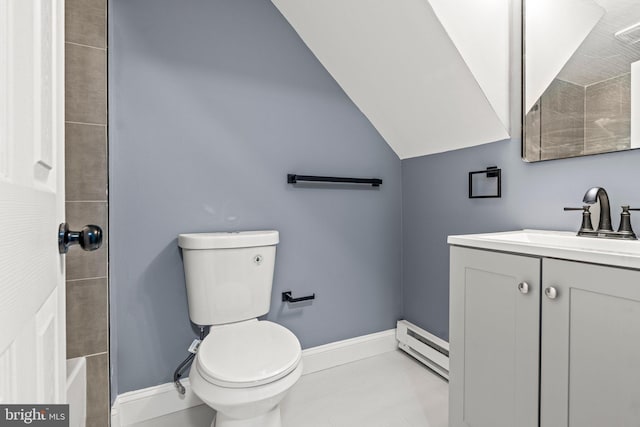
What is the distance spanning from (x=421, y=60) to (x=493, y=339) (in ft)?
4.07

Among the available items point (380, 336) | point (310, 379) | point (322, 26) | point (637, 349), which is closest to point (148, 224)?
point (310, 379)

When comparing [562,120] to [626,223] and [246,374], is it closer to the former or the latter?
[626,223]

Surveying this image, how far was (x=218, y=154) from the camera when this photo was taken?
1599 millimetres

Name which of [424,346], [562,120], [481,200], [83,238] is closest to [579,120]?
[562,120]

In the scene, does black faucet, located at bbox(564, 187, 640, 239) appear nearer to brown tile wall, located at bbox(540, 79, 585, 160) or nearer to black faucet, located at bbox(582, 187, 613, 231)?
black faucet, located at bbox(582, 187, 613, 231)

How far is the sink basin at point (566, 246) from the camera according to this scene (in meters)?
0.79

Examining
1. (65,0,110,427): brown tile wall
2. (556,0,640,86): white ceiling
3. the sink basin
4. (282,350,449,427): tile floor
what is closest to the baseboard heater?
(282,350,449,427): tile floor

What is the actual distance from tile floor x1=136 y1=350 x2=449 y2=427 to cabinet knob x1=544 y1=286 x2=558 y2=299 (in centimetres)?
86

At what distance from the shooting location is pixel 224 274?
1426mm

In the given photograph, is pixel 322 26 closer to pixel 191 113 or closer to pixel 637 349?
pixel 191 113

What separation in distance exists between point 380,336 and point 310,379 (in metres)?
0.53

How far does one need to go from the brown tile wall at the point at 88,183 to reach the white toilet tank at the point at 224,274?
0.32 meters

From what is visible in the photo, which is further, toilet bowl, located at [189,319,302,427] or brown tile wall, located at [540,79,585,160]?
brown tile wall, located at [540,79,585,160]

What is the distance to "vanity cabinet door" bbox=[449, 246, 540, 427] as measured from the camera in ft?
3.14
